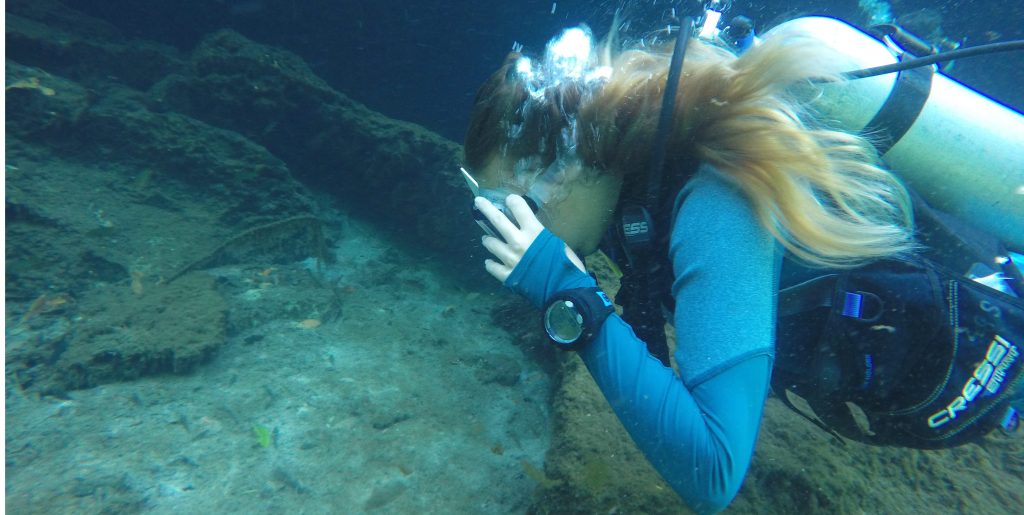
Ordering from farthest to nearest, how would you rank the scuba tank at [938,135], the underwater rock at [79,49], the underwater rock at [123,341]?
the underwater rock at [79,49] < the underwater rock at [123,341] < the scuba tank at [938,135]

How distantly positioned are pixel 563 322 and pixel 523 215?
1.27 feet

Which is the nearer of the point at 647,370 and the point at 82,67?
the point at 647,370

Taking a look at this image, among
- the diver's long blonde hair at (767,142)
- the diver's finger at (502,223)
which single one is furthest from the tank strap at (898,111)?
the diver's finger at (502,223)

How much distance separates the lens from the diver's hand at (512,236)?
57.7 inches

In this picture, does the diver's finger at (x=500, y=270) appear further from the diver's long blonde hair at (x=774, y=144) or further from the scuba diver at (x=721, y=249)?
the diver's long blonde hair at (x=774, y=144)

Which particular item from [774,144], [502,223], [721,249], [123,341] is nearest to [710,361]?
[721,249]

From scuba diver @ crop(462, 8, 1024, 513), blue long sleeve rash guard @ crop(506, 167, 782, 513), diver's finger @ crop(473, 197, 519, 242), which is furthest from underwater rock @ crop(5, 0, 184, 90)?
blue long sleeve rash guard @ crop(506, 167, 782, 513)

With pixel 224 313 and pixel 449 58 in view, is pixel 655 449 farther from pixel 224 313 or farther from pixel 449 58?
pixel 449 58

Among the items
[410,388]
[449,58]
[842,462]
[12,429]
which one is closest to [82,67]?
[449,58]

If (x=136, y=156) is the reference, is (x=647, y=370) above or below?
above

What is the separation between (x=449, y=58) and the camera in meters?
11.3

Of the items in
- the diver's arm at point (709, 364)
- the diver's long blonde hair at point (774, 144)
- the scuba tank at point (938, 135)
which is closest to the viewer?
the diver's arm at point (709, 364)

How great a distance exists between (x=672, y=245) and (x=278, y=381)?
343cm

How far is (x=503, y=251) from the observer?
1.48 metres
